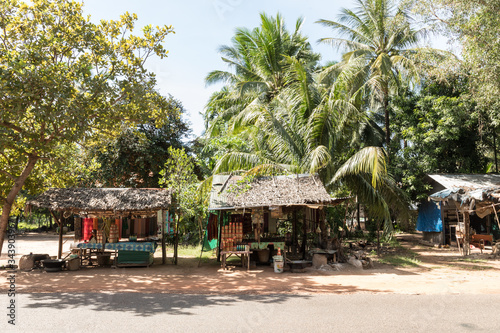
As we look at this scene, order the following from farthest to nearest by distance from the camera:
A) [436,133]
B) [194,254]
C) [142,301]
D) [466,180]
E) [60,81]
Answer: [436,133], [466,180], [194,254], [60,81], [142,301]

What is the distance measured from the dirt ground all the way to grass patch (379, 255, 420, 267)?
213 mm

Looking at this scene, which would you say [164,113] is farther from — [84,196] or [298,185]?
[298,185]

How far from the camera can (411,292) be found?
809 cm

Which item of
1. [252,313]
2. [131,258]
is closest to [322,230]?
[131,258]

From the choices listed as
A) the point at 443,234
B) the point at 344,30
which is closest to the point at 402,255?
the point at 443,234

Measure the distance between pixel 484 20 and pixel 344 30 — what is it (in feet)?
26.5

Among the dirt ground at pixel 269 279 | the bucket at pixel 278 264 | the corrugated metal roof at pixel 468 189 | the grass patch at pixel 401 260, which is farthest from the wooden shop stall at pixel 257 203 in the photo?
the corrugated metal roof at pixel 468 189

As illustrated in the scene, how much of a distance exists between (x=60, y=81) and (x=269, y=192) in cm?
679

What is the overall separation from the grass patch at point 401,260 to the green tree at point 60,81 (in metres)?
9.51

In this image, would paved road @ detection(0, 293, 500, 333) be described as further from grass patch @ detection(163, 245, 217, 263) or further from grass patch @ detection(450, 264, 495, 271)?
grass patch @ detection(163, 245, 217, 263)

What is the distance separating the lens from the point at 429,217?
17.2m

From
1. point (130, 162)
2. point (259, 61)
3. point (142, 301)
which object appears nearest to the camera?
point (142, 301)

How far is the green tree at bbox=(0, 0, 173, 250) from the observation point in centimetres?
965

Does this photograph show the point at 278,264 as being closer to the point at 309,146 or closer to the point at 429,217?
the point at 309,146
